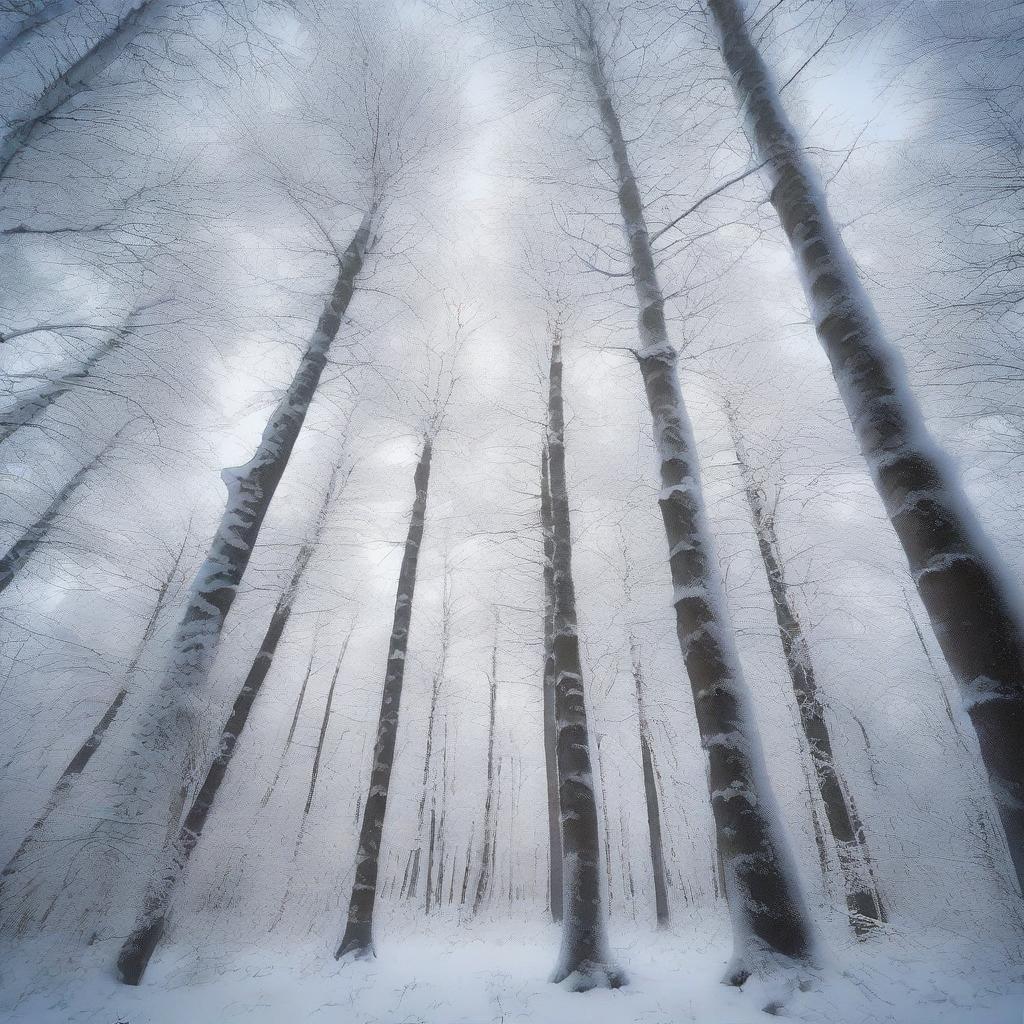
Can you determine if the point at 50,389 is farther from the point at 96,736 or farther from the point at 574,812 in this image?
the point at 96,736

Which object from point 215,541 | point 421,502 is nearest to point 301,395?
point 215,541

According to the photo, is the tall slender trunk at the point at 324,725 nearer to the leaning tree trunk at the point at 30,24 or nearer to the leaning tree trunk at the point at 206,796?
the leaning tree trunk at the point at 206,796

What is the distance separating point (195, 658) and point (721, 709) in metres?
4.11

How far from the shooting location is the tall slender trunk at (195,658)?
3.45m

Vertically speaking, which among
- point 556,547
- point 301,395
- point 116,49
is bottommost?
point 556,547

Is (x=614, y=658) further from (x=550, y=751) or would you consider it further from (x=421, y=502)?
(x=421, y=502)

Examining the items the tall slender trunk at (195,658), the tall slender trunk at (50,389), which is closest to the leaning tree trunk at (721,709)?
the tall slender trunk at (195,658)

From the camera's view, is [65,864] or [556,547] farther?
[556,547]

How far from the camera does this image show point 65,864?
3.26m

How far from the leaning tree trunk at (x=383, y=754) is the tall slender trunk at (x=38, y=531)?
16.3 feet

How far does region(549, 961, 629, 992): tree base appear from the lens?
4.06m

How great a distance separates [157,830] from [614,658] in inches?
500

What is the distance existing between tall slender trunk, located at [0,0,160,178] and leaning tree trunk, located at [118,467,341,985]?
22.3ft

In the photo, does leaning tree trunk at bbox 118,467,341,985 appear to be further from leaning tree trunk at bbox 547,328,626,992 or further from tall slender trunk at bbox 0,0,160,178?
tall slender trunk at bbox 0,0,160,178
